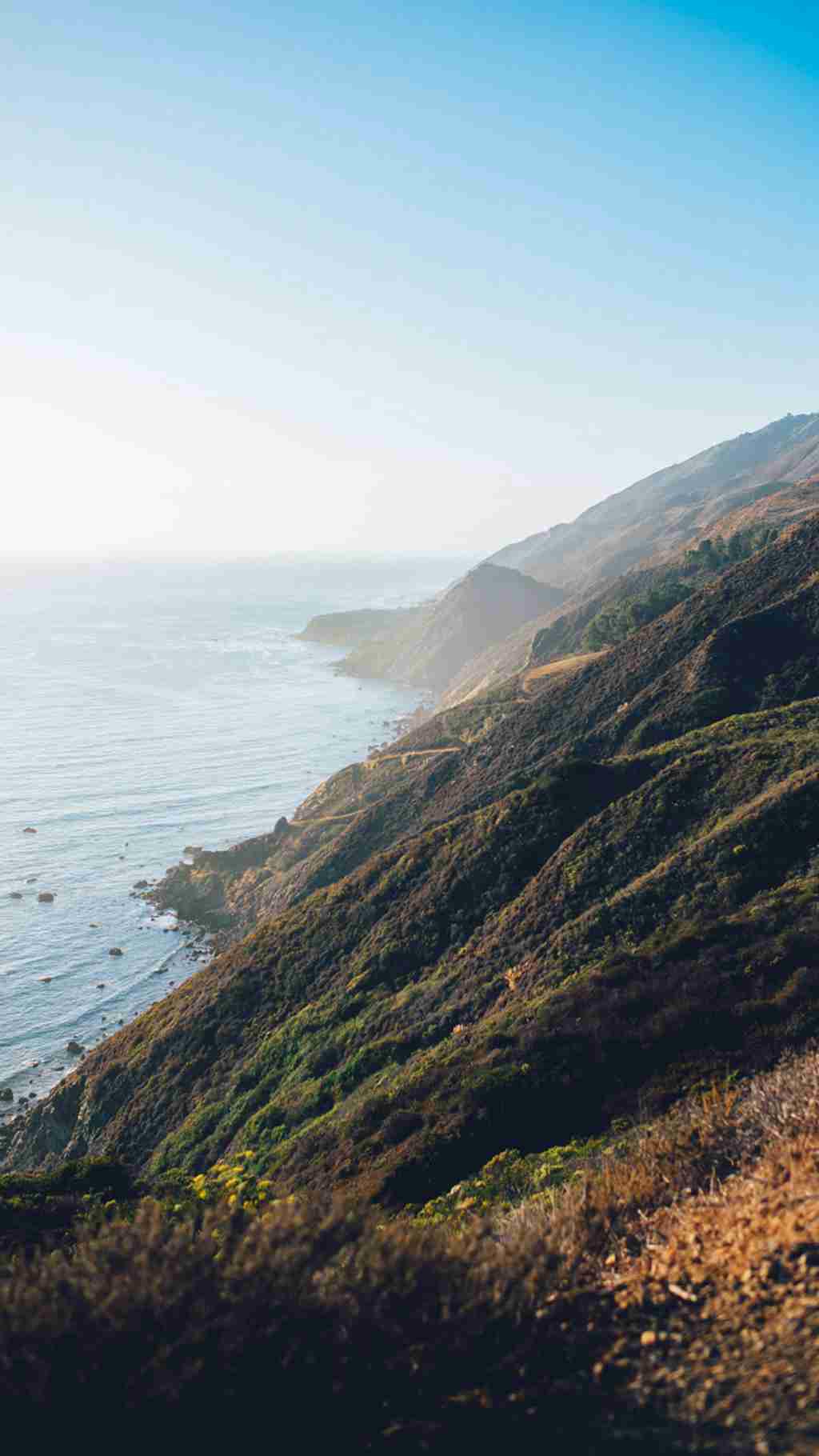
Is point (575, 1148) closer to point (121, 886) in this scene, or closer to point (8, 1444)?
point (8, 1444)

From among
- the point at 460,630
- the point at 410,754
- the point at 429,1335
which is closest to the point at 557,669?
the point at 410,754

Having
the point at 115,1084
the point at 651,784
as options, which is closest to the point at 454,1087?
the point at 651,784

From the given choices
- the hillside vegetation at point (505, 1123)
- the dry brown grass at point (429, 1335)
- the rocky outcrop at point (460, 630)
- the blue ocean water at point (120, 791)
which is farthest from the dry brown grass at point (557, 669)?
the rocky outcrop at point (460, 630)

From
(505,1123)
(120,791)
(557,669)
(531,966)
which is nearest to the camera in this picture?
(505,1123)

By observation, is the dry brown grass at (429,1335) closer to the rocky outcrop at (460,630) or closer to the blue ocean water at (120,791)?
the blue ocean water at (120,791)

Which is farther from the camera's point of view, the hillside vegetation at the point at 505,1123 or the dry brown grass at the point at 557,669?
the dry brown grass at the point at 557,669

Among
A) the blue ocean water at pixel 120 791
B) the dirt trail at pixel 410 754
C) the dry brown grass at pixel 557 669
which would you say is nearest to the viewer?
the blue ocean water at pixel 120 791

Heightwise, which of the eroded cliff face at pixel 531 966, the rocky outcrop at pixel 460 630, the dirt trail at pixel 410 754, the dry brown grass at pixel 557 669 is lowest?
the eroded cliff face at pixel 531 966

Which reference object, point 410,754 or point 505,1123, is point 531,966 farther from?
point 410,754

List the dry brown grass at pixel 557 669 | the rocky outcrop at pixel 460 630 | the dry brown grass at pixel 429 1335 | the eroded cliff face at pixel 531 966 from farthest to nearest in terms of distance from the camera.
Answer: the rocky outcrop at pixel 460 630, the dry brown grass at pixel 557 669, the eroded cliff face at pixel 531 966, the dry brown grass at pixel 429 1335
